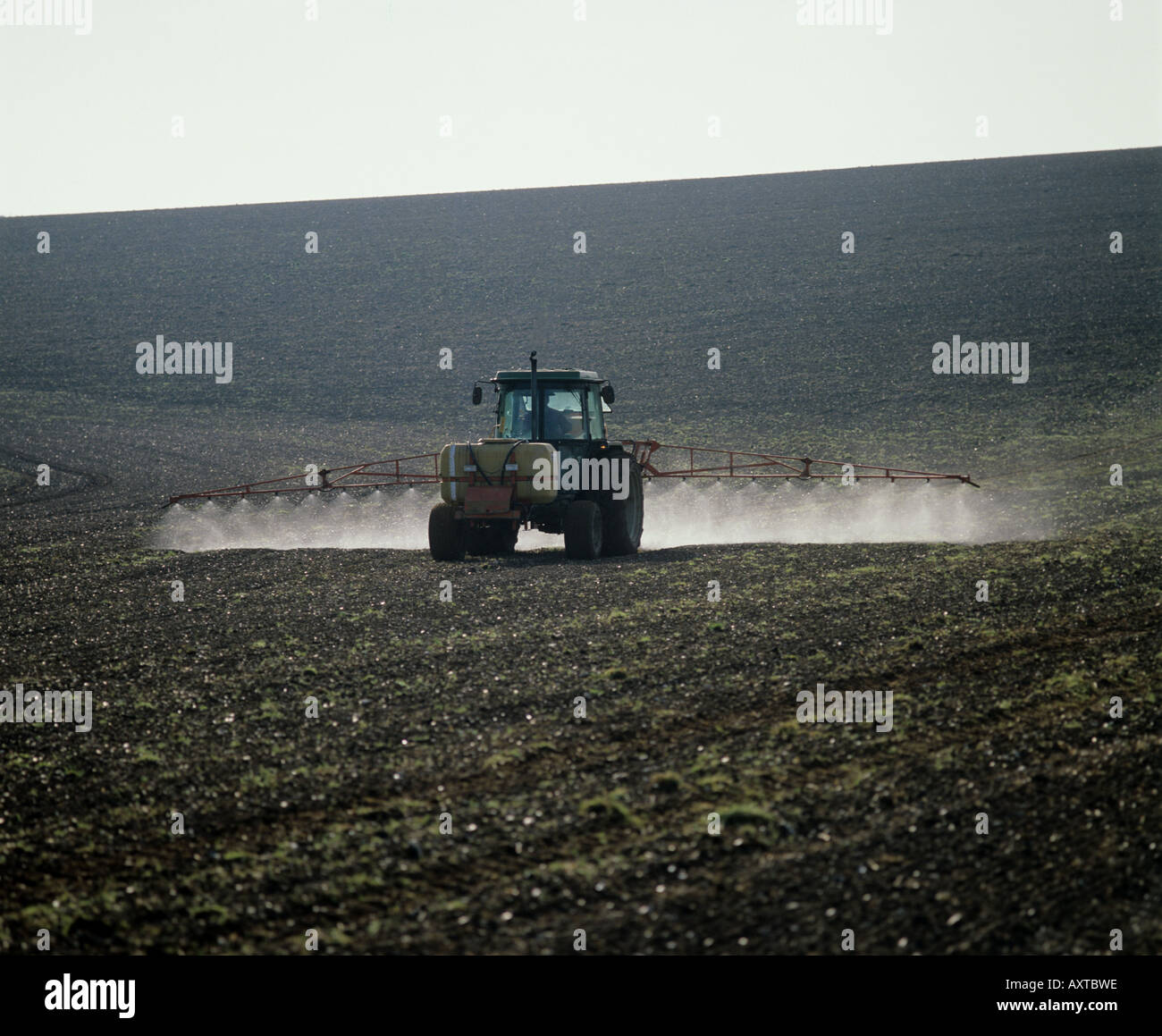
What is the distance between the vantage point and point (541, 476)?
54.1 ft

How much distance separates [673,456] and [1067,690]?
94.7 ft

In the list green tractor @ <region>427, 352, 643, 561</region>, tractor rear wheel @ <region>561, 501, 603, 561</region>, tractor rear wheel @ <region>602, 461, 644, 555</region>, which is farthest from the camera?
tractor rear wheel @ <region>602, 461, 644, 555</region>

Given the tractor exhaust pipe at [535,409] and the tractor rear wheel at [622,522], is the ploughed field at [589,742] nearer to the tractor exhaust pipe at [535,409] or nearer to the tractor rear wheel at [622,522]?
the tractor rear wheel at [622,522]

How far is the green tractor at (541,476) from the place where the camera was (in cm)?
1661

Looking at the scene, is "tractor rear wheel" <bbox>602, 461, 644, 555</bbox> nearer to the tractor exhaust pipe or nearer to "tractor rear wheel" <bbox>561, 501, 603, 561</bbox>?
"tractor rear wheel" <bbox>561, 501, 603, 561</bbox>

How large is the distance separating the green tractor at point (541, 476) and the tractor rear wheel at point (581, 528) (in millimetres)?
13

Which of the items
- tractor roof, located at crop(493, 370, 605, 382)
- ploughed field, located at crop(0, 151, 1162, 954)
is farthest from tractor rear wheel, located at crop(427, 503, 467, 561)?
tractor roof, located at crop(493, 370, 605, 382)

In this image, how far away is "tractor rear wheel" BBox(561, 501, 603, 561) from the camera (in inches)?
676

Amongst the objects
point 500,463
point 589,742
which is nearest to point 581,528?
point 500,463

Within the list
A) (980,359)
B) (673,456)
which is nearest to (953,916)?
(673,456)

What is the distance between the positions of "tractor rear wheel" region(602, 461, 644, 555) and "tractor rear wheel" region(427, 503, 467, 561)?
2.30 meters

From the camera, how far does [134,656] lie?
11250 mm

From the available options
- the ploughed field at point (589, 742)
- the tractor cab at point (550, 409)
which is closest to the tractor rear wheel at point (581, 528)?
the ploughed field at point (589, 742)

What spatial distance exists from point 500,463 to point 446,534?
1537mm
